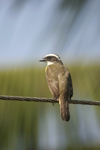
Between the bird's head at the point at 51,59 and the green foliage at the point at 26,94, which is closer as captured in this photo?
the green foliage at the point at 26,94

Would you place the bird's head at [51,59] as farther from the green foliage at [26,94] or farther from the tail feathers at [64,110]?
the tail feathers at [64,110]

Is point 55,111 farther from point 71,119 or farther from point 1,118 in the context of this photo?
point 1,118

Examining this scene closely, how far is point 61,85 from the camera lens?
6195 mm

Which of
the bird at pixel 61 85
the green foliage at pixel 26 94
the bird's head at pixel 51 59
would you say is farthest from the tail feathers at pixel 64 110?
the bird's head at pixel 51 59

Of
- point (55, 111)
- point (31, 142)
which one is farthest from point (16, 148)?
point (55, 111)

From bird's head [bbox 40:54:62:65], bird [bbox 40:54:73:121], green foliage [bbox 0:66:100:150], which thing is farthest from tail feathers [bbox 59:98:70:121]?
bird's head [bbox 40:54:62:65]

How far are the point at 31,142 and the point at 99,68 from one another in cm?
152

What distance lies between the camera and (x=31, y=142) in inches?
241

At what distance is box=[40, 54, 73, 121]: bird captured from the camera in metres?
5.82

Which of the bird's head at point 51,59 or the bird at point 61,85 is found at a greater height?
the bird's head at point 51,59

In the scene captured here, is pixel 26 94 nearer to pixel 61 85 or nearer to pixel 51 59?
pixel 61 85

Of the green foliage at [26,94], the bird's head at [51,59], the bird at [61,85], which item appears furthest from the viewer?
the bird's head at [51,59]

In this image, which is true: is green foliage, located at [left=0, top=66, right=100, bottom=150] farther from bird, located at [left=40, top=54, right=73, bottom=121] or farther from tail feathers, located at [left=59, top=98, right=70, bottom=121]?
tail feathers, located at [left=59, top=98, right=70, bottom=121]

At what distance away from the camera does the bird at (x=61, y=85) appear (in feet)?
19.1
